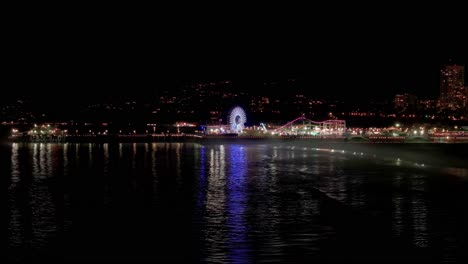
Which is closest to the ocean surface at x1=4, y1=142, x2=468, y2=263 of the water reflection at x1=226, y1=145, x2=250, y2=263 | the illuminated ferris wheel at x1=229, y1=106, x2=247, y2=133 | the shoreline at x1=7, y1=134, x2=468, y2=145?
the water reflection at x1=226, y1=145, x2=250, y2=263

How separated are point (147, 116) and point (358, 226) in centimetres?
17223

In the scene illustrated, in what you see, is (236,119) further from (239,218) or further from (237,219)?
(237,219)

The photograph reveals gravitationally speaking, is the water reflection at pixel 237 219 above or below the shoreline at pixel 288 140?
below

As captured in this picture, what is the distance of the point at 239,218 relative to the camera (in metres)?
13.7

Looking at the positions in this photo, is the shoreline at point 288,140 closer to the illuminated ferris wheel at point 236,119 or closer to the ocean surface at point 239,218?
the illuminated ferris wheel at point 236,119

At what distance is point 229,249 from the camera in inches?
414

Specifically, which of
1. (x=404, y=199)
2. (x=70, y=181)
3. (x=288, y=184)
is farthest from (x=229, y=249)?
(x=70, y=181)

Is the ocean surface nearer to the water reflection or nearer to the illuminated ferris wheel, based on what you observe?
the water reflection

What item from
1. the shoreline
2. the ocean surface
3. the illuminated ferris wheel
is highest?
the illuminated ferris wheel

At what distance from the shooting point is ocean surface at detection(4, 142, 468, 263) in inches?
407

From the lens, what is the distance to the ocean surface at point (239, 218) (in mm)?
10336

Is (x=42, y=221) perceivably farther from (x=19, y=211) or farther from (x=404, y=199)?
(x=404, y=199)

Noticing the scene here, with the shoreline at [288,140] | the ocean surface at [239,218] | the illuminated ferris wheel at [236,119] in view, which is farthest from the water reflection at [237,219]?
the illuminated ferris wheel at [236,119]

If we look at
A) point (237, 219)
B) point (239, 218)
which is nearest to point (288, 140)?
point (239, 218)
